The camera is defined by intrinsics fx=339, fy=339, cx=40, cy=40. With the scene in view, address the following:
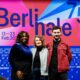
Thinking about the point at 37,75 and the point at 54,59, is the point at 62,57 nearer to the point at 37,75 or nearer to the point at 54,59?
the point at 54,59

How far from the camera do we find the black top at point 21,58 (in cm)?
566

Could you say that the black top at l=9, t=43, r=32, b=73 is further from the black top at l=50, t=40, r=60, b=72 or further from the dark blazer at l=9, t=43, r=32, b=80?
the black top at l=50, t=40, r=60, b=72

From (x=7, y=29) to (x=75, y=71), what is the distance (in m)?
1.61

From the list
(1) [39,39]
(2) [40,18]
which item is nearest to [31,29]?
(2) [40,18]

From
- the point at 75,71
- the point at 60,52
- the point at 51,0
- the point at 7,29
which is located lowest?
the point at 75,71

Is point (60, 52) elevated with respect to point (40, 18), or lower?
lower

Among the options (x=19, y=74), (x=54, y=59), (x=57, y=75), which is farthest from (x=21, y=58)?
(x=57, y=75)

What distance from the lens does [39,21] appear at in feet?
22.2

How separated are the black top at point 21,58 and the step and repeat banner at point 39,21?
962 mm

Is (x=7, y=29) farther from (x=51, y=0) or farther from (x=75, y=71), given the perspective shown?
(x=75, y=71)

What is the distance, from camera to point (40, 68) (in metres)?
5.75

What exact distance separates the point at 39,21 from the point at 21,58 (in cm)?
132

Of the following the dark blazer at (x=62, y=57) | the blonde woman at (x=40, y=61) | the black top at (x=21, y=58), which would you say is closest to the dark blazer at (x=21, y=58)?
the black top at (x=21, y=58)

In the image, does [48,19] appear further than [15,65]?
Yes
